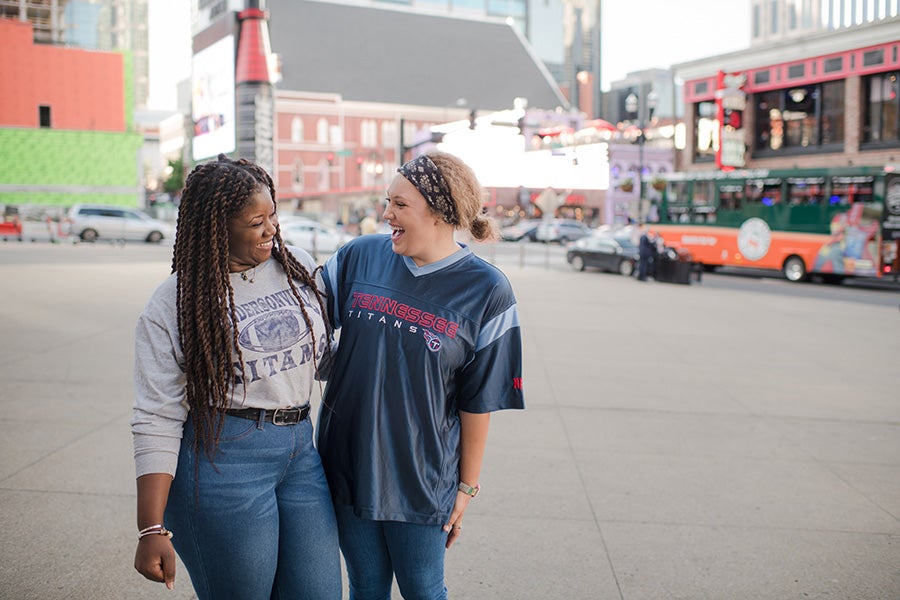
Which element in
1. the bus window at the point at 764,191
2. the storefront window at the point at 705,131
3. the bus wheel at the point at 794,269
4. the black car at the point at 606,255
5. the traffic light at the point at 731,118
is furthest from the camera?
the storefront window at the point at 705,131

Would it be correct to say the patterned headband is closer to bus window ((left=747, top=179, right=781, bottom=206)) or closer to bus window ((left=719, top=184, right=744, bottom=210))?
bus window ((left=747, top=179, right=781, bottom=206))

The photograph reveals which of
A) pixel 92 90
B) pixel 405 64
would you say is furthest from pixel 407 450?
pixel 405 64

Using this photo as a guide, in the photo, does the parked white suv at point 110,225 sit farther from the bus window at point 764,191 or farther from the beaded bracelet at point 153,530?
the beaded bracelet at point 153,530

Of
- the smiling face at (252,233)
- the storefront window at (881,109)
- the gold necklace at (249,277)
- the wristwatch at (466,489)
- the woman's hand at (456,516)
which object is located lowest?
the woman's hand at (456,516)

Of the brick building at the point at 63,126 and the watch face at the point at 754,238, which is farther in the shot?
the brick building at the point at 63,126

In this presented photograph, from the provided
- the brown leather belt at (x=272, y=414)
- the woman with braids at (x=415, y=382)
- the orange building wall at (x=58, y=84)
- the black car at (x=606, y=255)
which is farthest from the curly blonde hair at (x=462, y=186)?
the orange building wall at (x=58, y=84)

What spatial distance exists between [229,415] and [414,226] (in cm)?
77

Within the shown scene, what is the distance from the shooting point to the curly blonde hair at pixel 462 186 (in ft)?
8.41

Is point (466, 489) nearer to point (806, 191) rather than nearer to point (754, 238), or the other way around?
point (806, 191)

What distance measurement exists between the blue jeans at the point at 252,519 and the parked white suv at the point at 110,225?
35802mm

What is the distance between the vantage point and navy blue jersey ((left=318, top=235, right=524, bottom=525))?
8.11 feet

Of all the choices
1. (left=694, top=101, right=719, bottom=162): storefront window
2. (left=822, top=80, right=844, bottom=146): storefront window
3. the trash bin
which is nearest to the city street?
the trash bin

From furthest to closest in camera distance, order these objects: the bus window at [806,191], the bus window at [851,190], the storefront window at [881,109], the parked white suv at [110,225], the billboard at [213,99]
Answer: the parked white suv at [110,225] < the storefront window at [881,109] < the bus window at [806,191] < the bus window at [851,190] < the billboard at [213,99]

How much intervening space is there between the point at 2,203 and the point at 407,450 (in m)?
56.2
